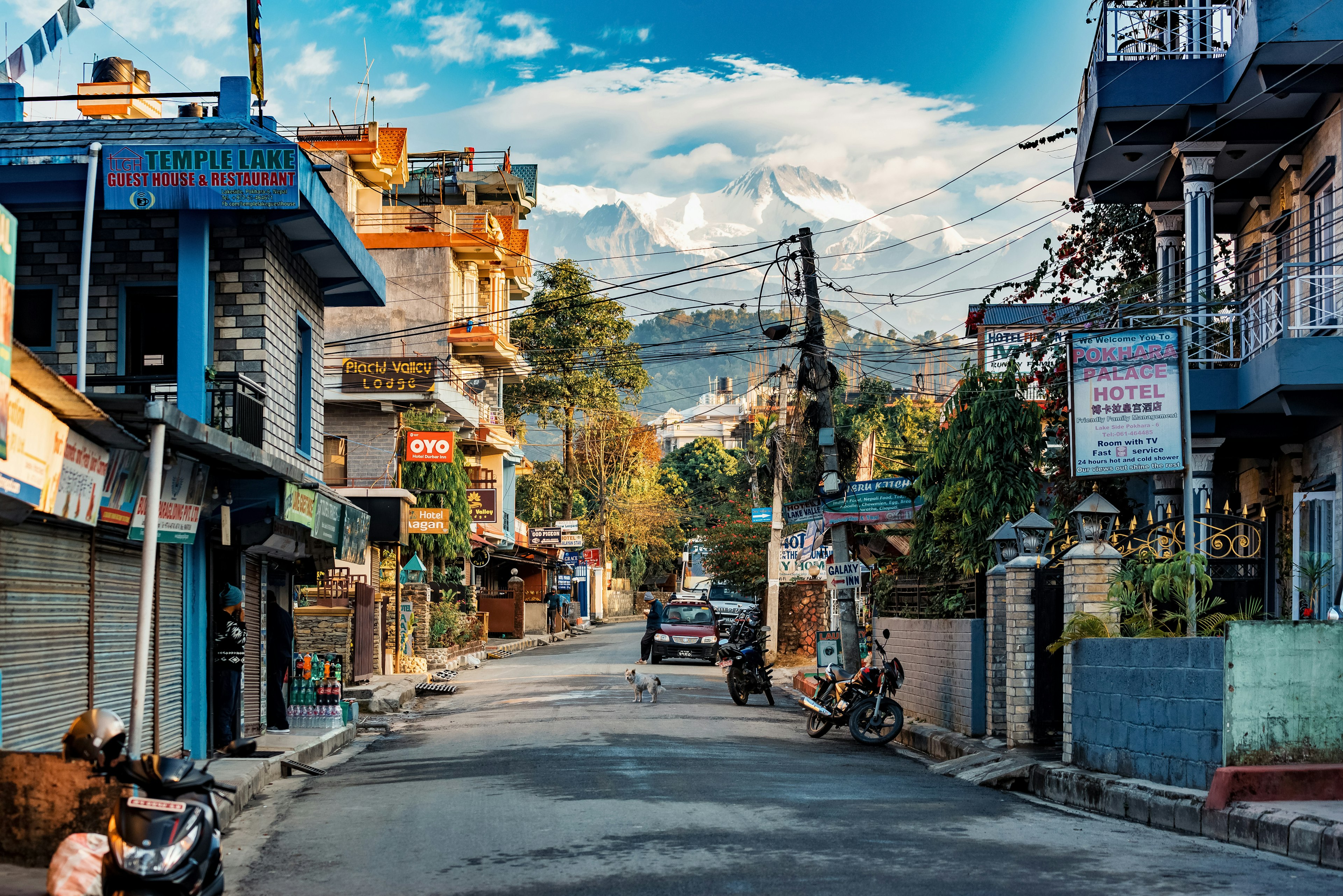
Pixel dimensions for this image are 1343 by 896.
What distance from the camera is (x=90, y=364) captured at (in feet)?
53.8

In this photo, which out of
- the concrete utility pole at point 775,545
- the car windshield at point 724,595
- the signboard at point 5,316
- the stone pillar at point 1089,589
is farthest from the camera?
the car windshield at point 724,595

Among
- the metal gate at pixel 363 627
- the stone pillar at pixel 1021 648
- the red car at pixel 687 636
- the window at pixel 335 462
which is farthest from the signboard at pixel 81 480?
the red car at pixel 687 636

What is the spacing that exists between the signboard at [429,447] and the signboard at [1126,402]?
20165 mm

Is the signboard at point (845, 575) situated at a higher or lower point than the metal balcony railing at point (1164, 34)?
lower

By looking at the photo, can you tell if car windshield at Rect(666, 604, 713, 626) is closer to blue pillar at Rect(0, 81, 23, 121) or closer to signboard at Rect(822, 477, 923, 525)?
signboard at Rect(822, 477, 923, 525)

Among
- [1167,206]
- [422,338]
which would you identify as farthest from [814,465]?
[1167,206]

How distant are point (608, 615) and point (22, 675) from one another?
7301 centimetres

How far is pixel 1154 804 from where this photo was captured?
10.6 m

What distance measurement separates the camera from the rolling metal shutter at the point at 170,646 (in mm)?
13375

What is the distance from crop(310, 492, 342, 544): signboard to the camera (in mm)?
16062

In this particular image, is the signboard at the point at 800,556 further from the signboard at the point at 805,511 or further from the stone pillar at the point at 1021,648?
the stone pillar at the point at 1021,648

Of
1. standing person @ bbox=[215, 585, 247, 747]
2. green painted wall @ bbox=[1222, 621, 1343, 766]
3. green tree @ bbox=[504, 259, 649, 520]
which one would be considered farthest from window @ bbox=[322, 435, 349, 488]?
green painted wall @ bbox=[1222, 621, 1343, 766]

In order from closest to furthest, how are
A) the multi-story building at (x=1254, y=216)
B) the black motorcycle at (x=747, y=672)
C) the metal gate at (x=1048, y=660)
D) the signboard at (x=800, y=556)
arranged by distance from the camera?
the metal gate at (x=1048, y=660), the multi-story building at (x=1254, y=216), the black motorcycle at (x=747, y=672), the signboard at (x=800, y=556)

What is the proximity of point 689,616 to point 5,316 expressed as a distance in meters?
30.0
